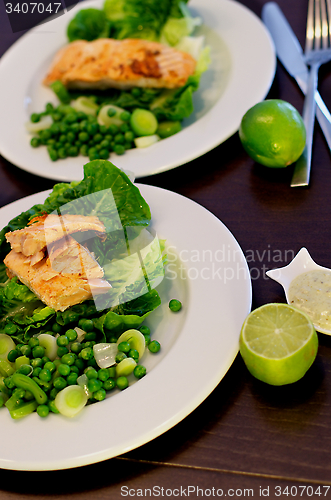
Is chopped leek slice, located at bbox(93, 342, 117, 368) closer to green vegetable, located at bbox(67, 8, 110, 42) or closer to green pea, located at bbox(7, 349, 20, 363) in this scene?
green pea, located at bbox(7, 349, 20, 363)

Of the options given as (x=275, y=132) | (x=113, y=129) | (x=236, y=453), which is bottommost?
(x=236, y=453)

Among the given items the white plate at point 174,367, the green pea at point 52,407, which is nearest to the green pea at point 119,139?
the white plate at point 174,367

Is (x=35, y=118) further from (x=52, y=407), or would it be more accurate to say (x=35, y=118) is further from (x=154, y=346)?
(x=52, y=407)

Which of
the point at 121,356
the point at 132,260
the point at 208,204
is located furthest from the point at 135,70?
the point at 121,356

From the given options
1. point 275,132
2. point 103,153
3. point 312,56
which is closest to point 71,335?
point 103,153

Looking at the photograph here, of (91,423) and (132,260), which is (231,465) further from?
(132,260)

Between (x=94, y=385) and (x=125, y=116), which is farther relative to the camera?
(x=125, y=116)

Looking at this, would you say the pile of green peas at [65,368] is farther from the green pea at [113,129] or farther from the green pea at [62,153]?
the green pea at [113,129]
